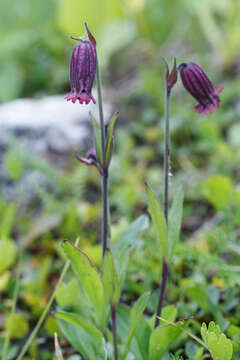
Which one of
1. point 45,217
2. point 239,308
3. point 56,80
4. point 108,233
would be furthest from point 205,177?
point 56,80

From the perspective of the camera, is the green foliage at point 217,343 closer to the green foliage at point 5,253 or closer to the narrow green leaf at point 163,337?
the narrow green leaf at point 163,337

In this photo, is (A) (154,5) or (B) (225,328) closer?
(B) (225,328)

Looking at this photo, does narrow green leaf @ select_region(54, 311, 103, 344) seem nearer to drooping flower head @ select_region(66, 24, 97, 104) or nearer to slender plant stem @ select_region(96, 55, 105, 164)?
slender plant stem @ select_region(96, 55, 105, 164)

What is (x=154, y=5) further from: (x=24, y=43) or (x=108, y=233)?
(x=108, y=233)

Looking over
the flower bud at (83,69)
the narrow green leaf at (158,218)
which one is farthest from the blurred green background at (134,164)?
the flower bud at (83,69)

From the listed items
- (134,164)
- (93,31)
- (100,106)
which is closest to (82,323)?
(100,106)

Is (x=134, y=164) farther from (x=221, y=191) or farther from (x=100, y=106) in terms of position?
(x=100, y=106)
